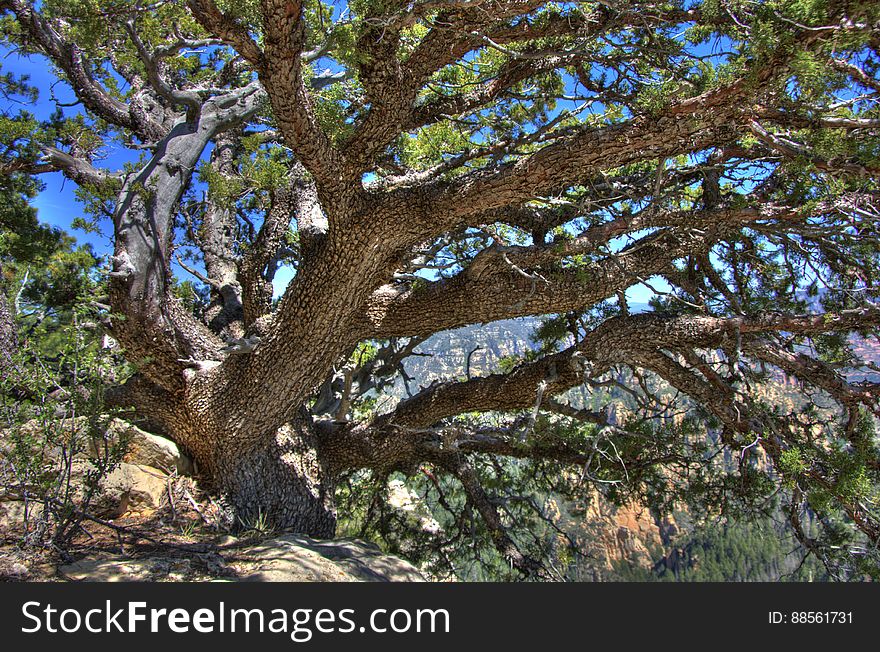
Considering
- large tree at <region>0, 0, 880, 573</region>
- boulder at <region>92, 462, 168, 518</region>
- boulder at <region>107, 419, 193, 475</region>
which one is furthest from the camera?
boulder at <region>107, 419, 193, 475</region>

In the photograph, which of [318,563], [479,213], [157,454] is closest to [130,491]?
[157,454]

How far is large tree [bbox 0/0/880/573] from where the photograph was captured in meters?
2.52

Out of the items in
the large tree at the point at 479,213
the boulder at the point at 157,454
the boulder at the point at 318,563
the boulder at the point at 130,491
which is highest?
the large tree at the point at 479,213

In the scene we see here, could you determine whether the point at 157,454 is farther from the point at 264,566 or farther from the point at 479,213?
the point at 479,213

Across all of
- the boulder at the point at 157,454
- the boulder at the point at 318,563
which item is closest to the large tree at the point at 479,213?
the boulder at the point at 157,454

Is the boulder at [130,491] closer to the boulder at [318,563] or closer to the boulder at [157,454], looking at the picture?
the boulder at [157,454]

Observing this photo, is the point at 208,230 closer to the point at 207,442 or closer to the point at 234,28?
the point at 207,442

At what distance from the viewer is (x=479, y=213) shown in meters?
3.49

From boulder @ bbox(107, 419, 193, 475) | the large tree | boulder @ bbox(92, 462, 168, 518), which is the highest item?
the large tree

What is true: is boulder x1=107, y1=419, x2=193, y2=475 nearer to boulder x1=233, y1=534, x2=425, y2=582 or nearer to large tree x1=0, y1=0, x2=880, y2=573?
large tree x1=0, y1=0, x2=880, y2=573

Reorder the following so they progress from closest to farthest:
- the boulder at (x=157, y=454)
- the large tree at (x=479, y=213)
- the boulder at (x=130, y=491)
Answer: the large tree at (x=479, y=213)
the boulder at (x=130, y=491)
the boulder at (x=157, y=454)

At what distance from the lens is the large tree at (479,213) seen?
2.52 metres

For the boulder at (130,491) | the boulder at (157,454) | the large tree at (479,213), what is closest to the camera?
the large tree at (479,213)

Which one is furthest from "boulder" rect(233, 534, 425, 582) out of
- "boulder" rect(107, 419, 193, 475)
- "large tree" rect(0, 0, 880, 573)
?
"boulder" rect(107, 419, 193, 475)
